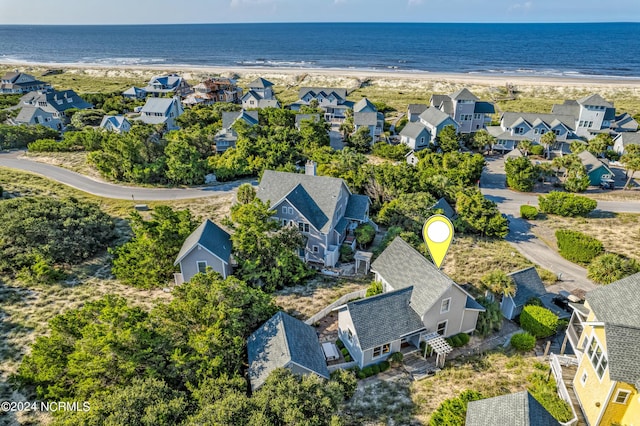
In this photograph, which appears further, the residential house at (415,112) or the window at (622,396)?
the residential house at (415,112)

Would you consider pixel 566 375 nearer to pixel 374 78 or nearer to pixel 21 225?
pixel 21 225

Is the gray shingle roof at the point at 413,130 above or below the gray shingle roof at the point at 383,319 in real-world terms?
above

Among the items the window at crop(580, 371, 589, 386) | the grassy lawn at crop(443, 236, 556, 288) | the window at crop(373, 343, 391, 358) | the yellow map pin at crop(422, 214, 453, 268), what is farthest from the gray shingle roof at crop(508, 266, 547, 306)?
the window at crop(373, 343, 391, 358)

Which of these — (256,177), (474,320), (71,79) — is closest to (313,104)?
(256,177)

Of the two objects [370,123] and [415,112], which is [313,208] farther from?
[415,112]

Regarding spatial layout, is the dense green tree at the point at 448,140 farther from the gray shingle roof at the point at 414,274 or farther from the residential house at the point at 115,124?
the residential house at the point at 115,124

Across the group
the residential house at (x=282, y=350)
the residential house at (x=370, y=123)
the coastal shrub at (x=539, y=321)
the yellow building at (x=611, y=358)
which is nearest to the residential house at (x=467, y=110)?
the residential house at (x=370, y=123)

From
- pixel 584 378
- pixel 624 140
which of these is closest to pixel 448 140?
pixel 624 140

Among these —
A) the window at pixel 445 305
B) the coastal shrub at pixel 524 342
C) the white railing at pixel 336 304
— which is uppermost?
the window at pixel 445 305
